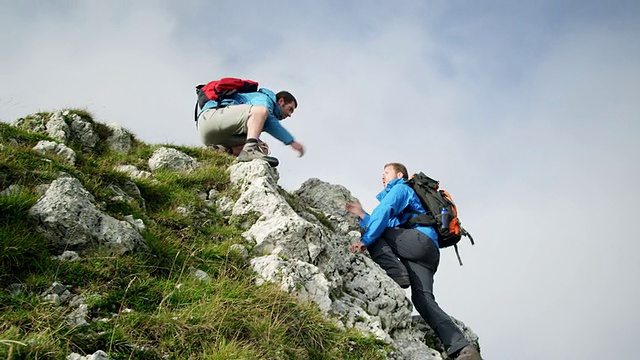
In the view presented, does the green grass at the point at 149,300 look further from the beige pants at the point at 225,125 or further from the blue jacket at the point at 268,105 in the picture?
the blue jacket at the point at 268,105

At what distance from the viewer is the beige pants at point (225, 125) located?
1028cm

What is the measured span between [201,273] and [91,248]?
1314 millimetres

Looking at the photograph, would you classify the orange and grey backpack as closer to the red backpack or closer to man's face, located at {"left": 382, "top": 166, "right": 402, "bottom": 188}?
man's face, located at {"left": 382, "top": 166, "right": 402, "bottom": 188}

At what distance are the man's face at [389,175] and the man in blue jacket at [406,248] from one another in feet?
2.34

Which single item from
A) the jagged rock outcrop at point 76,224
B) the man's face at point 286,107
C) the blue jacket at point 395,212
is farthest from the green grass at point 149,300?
the man's face at point 286,107

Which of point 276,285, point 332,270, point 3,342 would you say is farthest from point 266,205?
point 3,342

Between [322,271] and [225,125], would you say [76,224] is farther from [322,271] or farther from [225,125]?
[225,125]

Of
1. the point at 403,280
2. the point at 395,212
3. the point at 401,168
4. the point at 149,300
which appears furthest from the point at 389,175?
the point at 149,300

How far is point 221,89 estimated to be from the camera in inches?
419

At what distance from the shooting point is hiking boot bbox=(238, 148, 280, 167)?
9.61 m

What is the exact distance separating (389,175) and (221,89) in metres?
4.07

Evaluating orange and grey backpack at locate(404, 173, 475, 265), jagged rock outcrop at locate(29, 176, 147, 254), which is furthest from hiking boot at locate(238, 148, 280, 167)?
jagged rock outcrop at locate(29, 176, 147, 254)

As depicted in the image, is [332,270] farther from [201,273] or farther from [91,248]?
[91,248]

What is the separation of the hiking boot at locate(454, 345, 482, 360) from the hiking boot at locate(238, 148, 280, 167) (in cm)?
479
